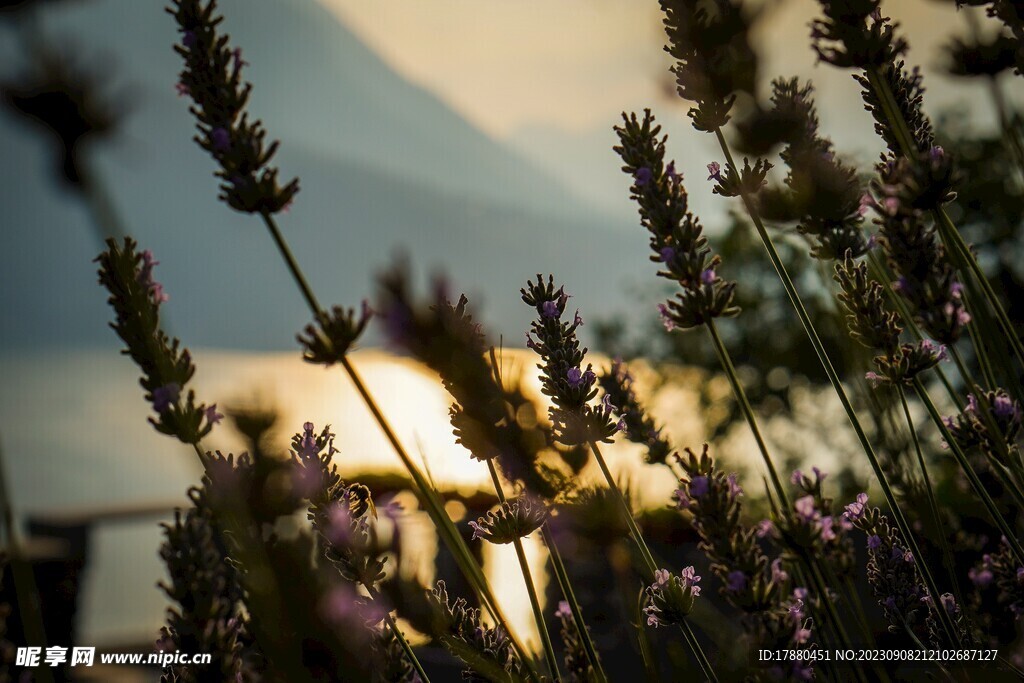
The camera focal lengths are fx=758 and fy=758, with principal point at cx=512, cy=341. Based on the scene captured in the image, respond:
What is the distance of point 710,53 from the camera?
1.74 metres

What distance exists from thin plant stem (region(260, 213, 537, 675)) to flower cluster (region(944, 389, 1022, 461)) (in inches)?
41.2

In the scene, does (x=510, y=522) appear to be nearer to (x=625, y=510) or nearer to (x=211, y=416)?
(x=625, y=510)

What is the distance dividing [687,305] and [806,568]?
0.63 m

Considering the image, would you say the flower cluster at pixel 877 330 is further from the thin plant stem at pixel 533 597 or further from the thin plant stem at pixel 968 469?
the thin plant stem at pixel 533 597

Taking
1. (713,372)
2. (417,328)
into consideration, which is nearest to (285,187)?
(417,328)

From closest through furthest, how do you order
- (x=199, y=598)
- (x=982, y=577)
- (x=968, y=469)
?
(x=199, y=598), (x=968, y=469), (x=982, y=577)

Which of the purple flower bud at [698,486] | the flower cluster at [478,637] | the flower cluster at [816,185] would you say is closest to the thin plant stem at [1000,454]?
the flower cluster at [816,185]

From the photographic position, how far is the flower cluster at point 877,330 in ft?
5.75

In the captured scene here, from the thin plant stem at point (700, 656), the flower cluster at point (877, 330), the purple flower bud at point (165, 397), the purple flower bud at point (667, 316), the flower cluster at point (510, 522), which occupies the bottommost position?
the thin plant stem at point (700, 656)

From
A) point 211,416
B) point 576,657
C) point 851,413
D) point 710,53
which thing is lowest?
point 576,657

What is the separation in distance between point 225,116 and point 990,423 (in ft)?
5.86

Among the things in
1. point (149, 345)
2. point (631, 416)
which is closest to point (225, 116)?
point (149, 345)

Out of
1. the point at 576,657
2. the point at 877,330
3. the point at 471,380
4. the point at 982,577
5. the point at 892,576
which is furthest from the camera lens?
the point at 982,577

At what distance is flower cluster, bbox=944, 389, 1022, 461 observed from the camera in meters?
1.66
